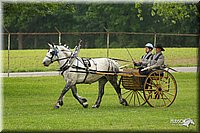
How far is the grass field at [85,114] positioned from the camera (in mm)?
10891

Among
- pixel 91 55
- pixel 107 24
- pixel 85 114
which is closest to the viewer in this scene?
pixel 85 114

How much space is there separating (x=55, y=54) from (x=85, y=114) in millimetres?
1866

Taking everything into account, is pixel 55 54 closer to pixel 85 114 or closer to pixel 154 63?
pixel 85 114

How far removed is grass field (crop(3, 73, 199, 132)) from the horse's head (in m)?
1.14

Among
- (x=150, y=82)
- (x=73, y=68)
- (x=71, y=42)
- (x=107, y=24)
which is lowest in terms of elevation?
(x=150, y=82)

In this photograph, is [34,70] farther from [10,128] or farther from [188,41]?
[10,128]

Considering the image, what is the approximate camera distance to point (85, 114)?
509 inches

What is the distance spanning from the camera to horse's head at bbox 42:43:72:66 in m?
14.0

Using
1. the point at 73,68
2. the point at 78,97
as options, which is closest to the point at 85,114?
the point at 78,97

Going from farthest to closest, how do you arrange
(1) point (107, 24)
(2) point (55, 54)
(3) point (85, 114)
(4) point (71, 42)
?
(1) point (107, 24), (4) point (71, 42), (2) point (55, 54), (3) point (85, 114)

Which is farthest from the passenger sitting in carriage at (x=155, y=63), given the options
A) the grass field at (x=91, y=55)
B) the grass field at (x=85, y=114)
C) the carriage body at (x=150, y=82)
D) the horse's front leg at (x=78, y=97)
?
the grass field at (x=91, y=55)

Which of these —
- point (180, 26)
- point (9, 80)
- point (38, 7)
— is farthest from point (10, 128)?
point (180, 26)

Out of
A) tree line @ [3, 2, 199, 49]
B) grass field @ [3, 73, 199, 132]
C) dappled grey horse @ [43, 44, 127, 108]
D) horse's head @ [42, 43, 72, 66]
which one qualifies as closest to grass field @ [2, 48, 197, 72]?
tree line @ [3, 2, 199, 49]

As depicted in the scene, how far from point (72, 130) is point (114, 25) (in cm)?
3582
